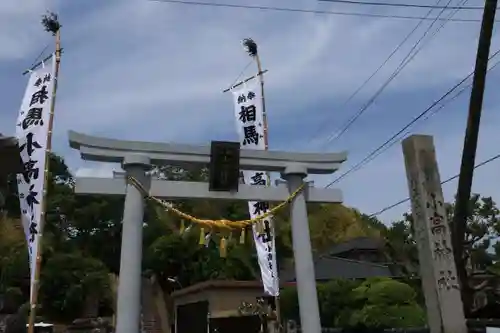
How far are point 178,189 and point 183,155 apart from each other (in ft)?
1.91

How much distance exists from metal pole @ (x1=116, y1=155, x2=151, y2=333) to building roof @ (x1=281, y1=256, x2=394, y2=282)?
64.0 ft

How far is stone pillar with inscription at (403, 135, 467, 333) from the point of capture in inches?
277

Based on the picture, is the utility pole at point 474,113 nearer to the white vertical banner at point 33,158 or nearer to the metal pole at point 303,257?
the metal pole at point 303,257

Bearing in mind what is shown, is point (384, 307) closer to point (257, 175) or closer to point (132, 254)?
point (257, 175)

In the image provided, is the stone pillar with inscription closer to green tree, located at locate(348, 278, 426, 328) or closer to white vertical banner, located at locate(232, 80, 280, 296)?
white vertical banner, located at locate(232, 80, 280, 296)

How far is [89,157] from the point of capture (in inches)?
341

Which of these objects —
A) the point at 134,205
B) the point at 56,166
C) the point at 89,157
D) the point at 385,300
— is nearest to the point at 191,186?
the point at 134,205

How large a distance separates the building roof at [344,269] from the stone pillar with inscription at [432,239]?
65.8 feet

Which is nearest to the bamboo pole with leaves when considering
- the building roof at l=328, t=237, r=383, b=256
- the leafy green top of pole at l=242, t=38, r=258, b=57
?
the leafy green top of pole at l=242, t=38, r=258, b=57

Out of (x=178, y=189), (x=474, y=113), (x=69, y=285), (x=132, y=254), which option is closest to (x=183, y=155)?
(x=178, y=189)

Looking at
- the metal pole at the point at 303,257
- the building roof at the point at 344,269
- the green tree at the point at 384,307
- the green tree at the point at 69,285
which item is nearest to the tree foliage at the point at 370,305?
the green tree at the point at 384,307

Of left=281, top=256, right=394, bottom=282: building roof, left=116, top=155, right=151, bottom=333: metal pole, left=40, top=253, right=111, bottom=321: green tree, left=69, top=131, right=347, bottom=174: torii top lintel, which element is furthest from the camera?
left=281, top=256, right=394, bottom=282: building roof

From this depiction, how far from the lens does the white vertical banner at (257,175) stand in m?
12.7

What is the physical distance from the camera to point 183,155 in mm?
9062
